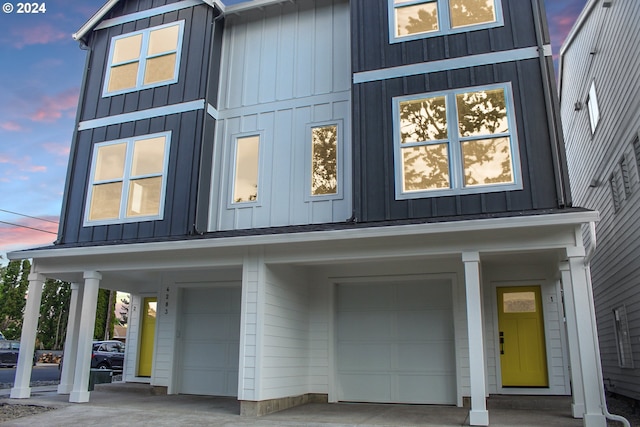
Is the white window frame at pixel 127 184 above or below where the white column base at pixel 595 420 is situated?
above

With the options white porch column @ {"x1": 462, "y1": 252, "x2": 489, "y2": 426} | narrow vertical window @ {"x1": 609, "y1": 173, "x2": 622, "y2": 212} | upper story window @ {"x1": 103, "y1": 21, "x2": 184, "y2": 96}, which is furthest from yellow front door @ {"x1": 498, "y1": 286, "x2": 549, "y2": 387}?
upper story window @ {"x1": 103, "y1": 21, "x2": 184, "y2": 96}

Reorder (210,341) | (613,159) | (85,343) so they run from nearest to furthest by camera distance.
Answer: (85,343) → (613,159) → (210,341)

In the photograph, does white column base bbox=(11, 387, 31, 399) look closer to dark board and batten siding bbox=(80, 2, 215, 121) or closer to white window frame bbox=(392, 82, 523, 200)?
dark board and batten siding bbox=(80, 2, 215, 121)

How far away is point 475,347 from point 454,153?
280 centimetres

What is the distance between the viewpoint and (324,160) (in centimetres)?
873

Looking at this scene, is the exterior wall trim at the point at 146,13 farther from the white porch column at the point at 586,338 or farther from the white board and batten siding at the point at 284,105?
the white porch column at the point at 586,338

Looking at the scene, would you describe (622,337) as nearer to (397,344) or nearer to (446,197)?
(397,344)

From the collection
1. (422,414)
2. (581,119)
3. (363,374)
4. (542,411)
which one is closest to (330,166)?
(363,374)

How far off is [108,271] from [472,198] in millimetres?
6244

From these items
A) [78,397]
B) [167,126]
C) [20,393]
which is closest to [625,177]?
[167,126]

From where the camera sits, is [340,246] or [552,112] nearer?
[552,112]

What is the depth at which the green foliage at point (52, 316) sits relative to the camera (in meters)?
31.4

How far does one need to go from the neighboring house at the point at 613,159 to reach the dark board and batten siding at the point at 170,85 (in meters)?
7.42

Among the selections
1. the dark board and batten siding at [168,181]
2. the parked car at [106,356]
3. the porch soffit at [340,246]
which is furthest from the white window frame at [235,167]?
the parked car at [106,356]
